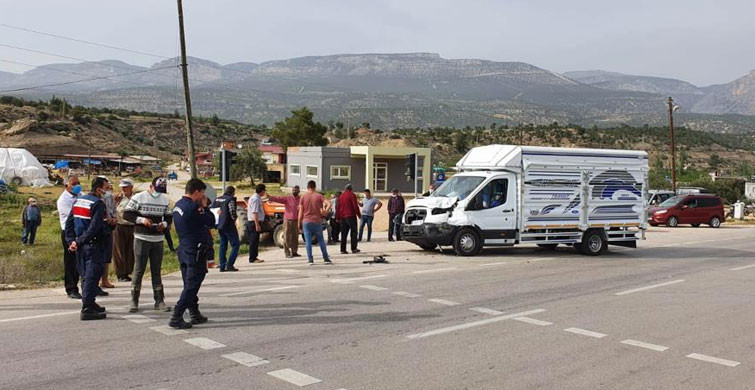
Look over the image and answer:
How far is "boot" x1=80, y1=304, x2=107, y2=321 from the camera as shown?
8492 mm

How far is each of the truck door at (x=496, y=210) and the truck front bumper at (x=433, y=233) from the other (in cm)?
65

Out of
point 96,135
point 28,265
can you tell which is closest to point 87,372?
point 28,265

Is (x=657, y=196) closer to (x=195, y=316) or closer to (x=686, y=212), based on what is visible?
(x=686, y=212)

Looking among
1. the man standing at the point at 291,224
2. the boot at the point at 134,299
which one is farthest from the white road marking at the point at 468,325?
the man standing at the point at 291,224

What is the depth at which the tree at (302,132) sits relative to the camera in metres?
87.2

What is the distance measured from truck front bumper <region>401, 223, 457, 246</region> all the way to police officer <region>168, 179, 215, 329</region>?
29.7 ft

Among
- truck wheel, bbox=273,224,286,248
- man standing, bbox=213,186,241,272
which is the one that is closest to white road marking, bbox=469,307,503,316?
man standing, bbox=213,186,241,272

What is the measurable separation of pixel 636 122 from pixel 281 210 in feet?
637

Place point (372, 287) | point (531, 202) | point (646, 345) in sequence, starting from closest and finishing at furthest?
1. point (646, 345)
2. point (372, 287)
3. point (531, 202)

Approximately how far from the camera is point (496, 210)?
54.6 ft

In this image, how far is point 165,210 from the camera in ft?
Answer: 29.8

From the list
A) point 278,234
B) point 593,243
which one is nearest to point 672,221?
point 593,243

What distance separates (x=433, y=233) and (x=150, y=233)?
29.1 ft

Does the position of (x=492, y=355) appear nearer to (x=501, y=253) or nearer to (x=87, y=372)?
(x=87, y=372)
